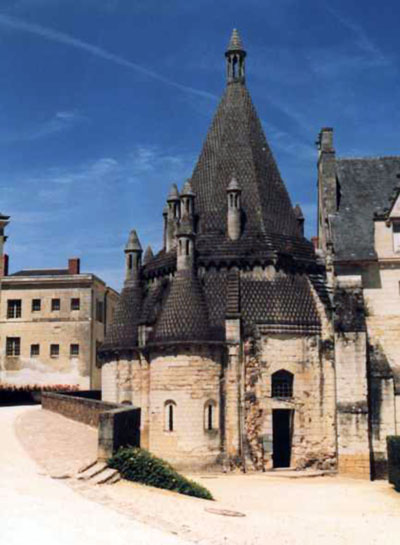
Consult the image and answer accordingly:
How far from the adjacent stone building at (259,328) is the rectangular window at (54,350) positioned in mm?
18194

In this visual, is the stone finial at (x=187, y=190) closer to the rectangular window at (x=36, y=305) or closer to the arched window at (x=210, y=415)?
the arched window at (x=210, y=415)

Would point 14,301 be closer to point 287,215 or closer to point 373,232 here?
point 287,215

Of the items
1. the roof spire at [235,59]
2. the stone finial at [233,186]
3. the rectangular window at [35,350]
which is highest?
the roof spire at [235,59]

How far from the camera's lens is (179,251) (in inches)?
1412

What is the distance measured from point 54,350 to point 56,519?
41418 millimetres

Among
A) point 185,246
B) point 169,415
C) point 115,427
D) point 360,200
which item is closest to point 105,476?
point 115,427

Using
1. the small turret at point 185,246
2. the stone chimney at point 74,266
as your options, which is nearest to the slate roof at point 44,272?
the stone chimney at point 74,266

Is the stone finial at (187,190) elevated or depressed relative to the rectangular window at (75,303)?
elevated

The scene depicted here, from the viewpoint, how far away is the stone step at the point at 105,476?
64.3 feet

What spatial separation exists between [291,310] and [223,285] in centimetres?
339

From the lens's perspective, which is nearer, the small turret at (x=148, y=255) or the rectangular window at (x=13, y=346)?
the small turret at (x=148, y=255)

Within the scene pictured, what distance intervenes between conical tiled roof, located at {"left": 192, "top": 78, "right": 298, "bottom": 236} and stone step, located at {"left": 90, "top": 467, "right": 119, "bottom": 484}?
1848 centimetres

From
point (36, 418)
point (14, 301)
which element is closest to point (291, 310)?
point (36, 418)

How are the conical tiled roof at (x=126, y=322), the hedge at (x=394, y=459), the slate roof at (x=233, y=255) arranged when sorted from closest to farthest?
the hedge at (x=394, y=459) < the slate roof at (x=233, y=255) < the conical tiled roof at (x=126, y=322)
